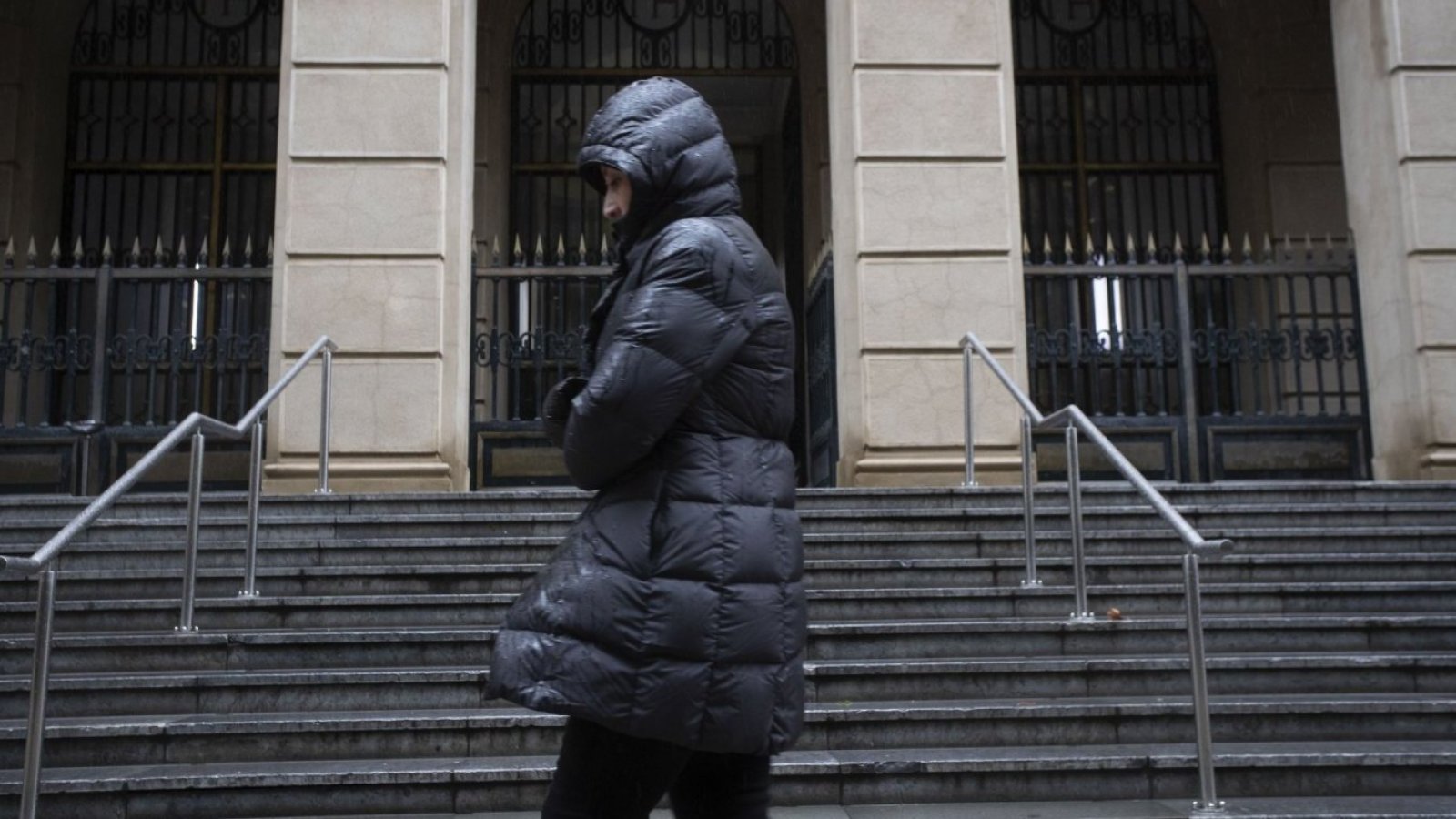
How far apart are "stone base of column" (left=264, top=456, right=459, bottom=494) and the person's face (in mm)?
6778

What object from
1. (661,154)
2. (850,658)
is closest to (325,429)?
(850,658)

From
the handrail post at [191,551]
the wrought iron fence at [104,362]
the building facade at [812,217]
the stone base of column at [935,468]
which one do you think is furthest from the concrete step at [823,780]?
the wrought iron fence at [104,362]

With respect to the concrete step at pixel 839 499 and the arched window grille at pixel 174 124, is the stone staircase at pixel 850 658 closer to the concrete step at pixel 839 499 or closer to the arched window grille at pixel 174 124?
the concrete step at pixel 839 499

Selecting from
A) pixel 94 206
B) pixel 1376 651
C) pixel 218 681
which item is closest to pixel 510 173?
pixel 94 206

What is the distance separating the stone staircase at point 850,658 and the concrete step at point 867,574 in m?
0.01

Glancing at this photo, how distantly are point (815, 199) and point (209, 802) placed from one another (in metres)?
10.2

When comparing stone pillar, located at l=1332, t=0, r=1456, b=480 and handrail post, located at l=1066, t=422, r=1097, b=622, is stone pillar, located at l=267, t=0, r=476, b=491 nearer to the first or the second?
handrail post, located at l=1066, t=422, r=1097, b=622

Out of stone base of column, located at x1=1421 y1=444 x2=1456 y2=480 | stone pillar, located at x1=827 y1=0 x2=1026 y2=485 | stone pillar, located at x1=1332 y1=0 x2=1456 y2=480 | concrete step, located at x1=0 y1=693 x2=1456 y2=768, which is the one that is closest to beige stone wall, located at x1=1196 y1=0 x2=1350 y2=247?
stone pillar, located at x1=1332 y1=0 x2=1456 y2=480

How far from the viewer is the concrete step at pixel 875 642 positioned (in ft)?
20.2

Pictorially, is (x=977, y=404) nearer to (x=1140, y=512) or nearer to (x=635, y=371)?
(x=1140, y=512)

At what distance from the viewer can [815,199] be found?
46.4 ft

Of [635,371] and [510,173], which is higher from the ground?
[510,173]

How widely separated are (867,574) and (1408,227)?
5649 mm

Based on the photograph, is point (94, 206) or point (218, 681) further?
point (94, 206)
